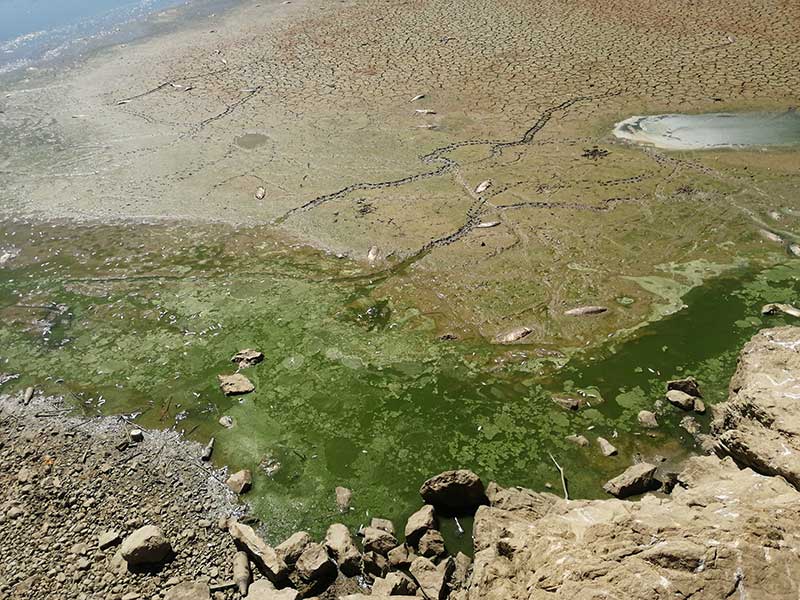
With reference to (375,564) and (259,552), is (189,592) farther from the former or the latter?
(375,564)

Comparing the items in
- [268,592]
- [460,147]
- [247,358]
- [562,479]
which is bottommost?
[562,479]

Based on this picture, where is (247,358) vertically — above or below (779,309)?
above

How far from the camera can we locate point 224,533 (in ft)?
14.3

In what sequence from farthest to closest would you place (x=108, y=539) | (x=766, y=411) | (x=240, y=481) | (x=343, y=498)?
(x=240, y=481) → (x=343, y=498) → (x=108, y=539) → (x=766, y=411)

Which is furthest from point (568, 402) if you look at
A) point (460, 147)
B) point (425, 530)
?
point (460, 147)

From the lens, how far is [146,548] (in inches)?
161

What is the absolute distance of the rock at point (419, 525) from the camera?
4.17m

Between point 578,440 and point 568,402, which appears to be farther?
point 568,402

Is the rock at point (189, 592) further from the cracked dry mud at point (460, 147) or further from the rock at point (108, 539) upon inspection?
the cracked dry mud at point (460, 147)

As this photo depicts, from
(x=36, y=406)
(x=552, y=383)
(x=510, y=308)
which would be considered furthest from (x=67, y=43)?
(x=552, y=383)

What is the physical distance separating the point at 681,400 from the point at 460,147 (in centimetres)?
504

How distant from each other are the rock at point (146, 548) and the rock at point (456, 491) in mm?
1737

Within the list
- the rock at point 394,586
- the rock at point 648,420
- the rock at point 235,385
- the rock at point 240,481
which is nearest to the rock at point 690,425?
the rock at point 648,420

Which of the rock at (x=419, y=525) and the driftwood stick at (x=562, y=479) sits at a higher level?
the rock at (x=419, y=525)
